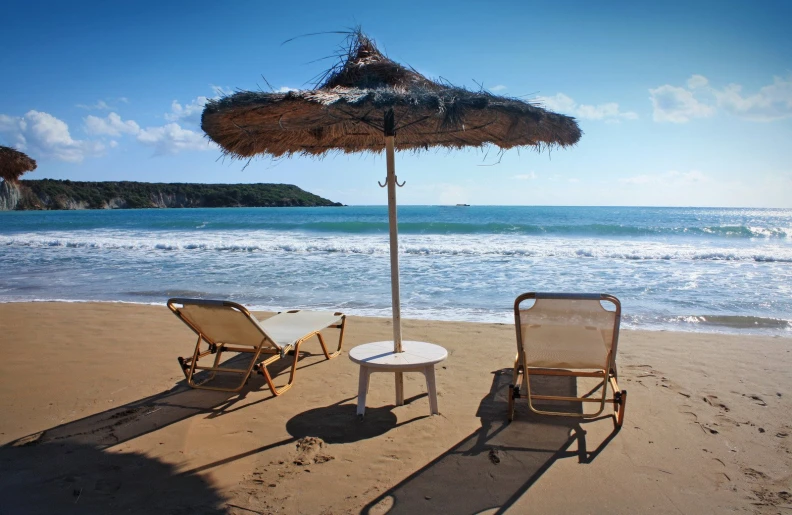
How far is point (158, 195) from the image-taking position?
79375 mm

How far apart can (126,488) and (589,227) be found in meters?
31.0

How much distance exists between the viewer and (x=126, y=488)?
2.65 meters

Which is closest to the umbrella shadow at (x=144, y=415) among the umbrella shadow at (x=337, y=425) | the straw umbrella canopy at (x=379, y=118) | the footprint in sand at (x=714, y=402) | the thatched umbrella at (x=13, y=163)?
the umbrella shadow at (x=337, y=425)

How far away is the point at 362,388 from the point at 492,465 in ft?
3.31

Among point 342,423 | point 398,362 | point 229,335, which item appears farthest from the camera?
point 229,335

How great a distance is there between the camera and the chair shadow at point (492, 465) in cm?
252

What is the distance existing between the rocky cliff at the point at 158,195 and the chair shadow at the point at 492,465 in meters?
77.1

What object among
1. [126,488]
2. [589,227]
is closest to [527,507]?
[126,488]

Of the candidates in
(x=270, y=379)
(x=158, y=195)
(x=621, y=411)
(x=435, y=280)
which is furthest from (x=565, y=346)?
(x=158, y=195)

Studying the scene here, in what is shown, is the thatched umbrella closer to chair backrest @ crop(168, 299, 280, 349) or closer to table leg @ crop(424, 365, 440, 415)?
chair backrest @ crop(168, 299, 280, 349)

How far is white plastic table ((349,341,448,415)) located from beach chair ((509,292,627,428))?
53cm

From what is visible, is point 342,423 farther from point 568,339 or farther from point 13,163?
point 13,163

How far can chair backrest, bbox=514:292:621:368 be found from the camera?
3320 mm

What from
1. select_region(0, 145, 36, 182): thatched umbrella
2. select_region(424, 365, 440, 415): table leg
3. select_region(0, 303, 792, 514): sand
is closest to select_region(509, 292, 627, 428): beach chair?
select_region(0, 303, 792, 514): sand
